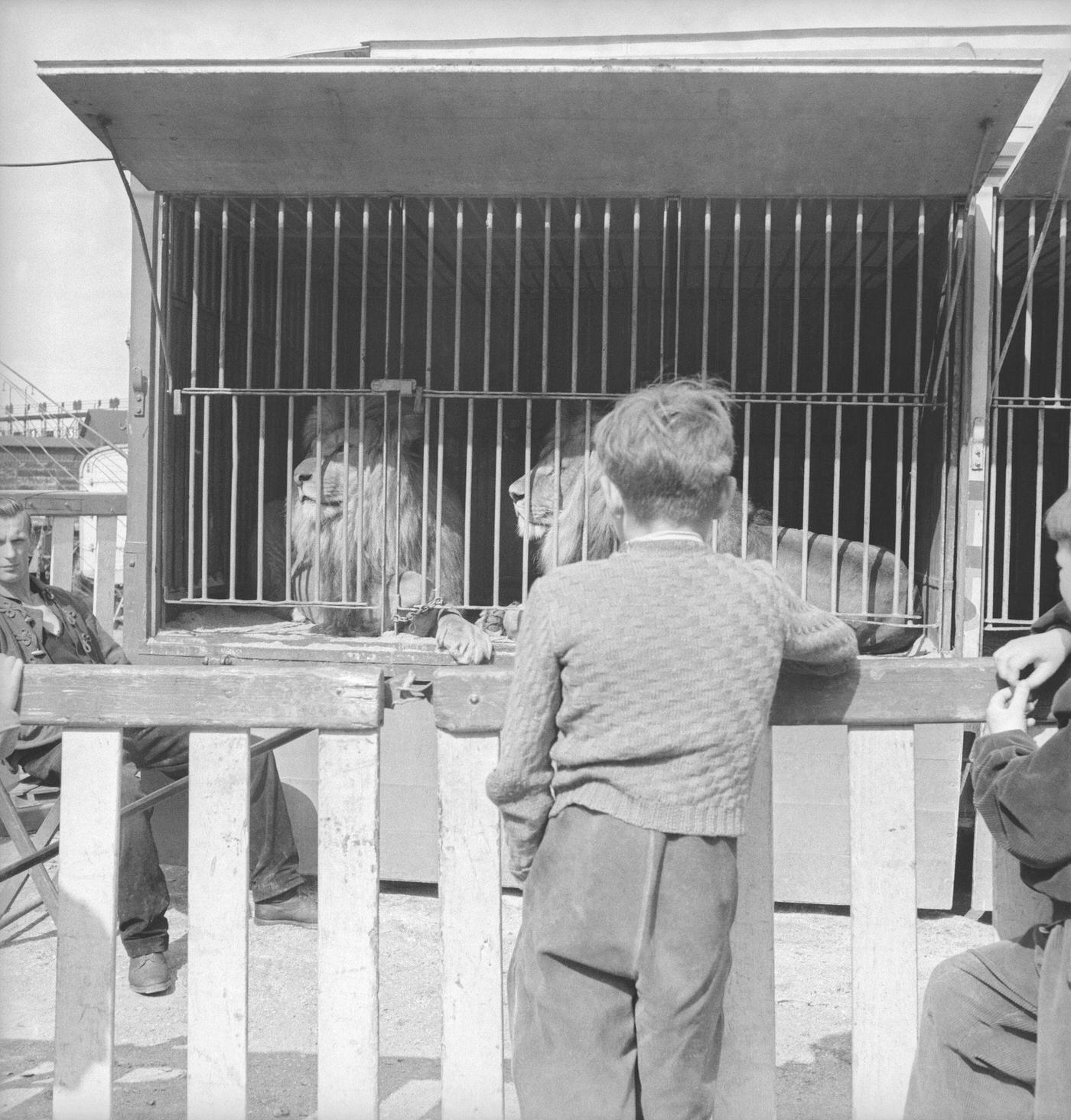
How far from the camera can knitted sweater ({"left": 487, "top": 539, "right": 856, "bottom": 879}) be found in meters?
1.71

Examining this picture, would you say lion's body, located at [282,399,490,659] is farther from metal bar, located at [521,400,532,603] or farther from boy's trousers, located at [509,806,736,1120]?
boy's trousers, located at [509,806,736,1120]

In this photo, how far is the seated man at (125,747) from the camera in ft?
13.0

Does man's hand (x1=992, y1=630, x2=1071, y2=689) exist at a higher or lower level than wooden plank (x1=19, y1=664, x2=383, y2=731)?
higher

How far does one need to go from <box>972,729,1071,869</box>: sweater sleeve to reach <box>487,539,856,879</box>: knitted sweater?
0.39 m

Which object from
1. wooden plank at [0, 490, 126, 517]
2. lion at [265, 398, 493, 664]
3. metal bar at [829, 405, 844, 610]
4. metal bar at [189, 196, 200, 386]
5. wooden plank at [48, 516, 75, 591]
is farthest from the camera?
wooden plank at [48, 516, 75, 591]

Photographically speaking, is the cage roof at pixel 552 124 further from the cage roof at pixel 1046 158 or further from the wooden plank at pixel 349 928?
the wooden plank at pixel 349 928

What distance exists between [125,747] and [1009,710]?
125 inches

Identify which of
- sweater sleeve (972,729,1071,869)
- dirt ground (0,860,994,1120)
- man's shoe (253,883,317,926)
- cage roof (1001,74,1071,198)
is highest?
cage roof (1001,74,1071,198)

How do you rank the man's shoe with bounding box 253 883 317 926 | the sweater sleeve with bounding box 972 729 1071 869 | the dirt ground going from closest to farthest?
the sweater sleeve with bounding box 972 729 1071 869
the dirt ground
the man's shoe with bounding box 253 883 317 926

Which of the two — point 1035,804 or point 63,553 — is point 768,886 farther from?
point 63,553

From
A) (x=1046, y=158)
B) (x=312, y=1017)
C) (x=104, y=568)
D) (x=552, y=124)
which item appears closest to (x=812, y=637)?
(x=312, y=1017)

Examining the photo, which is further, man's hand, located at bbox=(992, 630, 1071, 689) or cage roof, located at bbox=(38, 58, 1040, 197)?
cage roof, located at bbox=(38, 58, 1040, 197)

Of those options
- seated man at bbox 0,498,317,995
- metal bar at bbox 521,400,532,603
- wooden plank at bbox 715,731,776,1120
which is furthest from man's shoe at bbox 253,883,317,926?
wooden plank at bbox 715,731,776,1120

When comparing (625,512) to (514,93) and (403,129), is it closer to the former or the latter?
(514,93)
